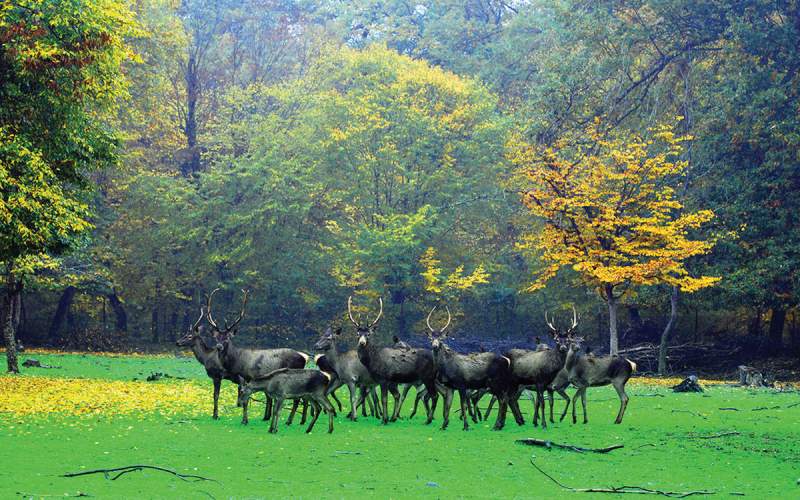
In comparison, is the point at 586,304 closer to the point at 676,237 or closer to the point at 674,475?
the point at 676,237

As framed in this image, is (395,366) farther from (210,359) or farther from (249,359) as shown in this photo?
(210,359)

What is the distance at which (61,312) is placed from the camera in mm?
47281

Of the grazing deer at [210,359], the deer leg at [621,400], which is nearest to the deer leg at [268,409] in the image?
the grazing deer at [210,359]

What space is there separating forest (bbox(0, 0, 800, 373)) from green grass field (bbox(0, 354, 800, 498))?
7.61 meters

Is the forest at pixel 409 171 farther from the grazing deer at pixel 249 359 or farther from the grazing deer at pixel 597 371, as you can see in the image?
the grazing deer at pixel 597 371

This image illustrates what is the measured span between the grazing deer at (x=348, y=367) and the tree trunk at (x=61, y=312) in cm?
3189

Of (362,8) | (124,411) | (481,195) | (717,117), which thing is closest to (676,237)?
(717,117)

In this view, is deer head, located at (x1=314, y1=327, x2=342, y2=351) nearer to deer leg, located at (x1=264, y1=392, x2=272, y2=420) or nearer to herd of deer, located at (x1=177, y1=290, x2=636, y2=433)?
herd of deer, located at (x1=177, y1=290, x2=636, y2=433)

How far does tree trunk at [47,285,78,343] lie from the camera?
154 feet

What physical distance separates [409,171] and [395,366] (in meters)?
30.7

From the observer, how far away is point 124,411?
1789cm

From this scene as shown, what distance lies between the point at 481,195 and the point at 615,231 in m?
14.7

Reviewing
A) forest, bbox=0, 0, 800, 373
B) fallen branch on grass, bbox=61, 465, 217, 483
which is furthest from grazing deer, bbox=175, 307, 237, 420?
fallen branch on grass, bbox=61, 465, 217, 483

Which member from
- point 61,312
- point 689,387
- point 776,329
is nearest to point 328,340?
point 689,387
